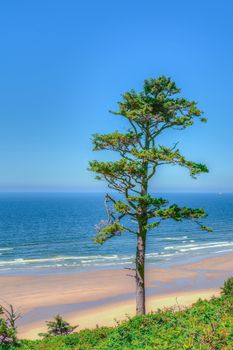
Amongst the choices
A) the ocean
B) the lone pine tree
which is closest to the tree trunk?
the lone pine tree

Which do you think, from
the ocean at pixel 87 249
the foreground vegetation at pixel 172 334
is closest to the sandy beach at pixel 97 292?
the ocean at pixel 87 249

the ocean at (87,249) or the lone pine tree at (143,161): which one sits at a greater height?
the lone pine tree at (143,161)

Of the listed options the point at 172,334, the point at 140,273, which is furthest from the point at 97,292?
the point at 172,334

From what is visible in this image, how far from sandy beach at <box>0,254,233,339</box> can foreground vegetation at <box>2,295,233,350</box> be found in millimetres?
13493

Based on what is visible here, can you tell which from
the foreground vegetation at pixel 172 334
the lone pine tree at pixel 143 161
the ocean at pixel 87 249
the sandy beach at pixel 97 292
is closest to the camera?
the foreground vegetation at pixel 172 334

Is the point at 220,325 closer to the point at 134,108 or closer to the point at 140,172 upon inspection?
the point at 140,172

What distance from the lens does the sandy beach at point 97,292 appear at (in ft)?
99.2

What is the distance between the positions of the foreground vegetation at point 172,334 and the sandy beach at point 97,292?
13493 mm

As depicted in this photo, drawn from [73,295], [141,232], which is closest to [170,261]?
[73,295]

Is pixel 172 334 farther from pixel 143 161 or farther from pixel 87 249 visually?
pixel 87 249

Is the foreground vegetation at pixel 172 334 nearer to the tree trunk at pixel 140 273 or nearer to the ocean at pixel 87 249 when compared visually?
the tree trunk at pixel 140 273

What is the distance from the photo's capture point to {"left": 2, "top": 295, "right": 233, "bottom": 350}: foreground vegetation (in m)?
8.41

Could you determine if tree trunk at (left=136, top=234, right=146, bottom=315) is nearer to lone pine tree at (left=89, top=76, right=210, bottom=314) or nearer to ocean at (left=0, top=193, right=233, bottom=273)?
lone pine tree at (left=89, top=76, right=210, bottom=314)

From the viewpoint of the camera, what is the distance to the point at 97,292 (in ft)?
125
